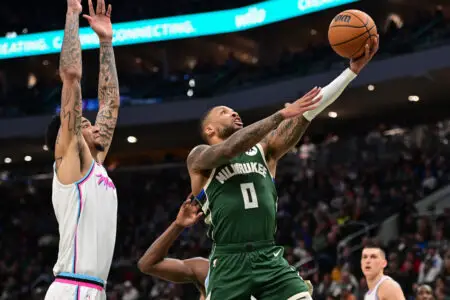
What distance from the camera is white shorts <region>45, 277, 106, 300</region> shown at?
4.73 meters

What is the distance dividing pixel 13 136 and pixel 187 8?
6.95 metres

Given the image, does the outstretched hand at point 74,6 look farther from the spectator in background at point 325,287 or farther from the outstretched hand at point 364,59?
the spectator in background at point 325,287

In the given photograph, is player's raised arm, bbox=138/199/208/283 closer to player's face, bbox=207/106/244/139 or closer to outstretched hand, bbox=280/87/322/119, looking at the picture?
player's face, bbox=207/106/244/139

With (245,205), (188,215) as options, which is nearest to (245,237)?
(245,205)

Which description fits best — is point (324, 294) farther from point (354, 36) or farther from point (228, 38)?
point (228, 38)

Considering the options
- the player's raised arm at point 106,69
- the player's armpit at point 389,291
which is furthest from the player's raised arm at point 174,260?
the player's armpit at point 389,291

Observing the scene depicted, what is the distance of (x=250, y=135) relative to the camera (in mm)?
4984

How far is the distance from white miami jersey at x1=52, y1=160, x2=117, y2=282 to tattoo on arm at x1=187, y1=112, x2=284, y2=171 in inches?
28.8

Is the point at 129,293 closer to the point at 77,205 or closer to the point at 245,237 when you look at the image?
the point at 245,237

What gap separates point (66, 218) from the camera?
4.89m

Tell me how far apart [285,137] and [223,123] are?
43cm

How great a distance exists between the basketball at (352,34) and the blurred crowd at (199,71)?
1434cm

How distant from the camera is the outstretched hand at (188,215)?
548 centimetres

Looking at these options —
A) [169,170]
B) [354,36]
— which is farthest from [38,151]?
[354,36]
